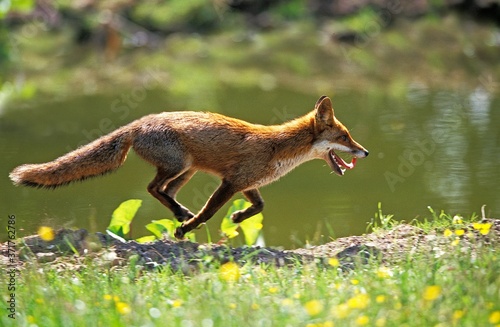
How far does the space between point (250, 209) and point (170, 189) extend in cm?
81

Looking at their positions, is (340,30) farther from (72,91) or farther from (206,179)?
(206,179)

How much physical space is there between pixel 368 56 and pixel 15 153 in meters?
11.7

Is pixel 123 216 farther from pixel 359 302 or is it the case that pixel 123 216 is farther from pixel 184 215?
pixel 359 302

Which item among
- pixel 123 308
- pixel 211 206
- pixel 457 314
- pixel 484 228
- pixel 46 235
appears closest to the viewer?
pixel 457 314

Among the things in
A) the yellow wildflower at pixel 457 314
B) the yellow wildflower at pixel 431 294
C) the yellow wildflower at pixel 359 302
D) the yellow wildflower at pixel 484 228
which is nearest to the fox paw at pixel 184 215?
the yellow wildflower at pixel 484 228

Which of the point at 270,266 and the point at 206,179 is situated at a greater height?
the point at 270,266

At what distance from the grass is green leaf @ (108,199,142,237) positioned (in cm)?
163

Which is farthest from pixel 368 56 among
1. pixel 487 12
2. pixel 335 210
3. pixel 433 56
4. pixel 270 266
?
pixel 270 266

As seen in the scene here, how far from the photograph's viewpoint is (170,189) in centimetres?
866

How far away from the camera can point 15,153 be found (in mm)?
13977

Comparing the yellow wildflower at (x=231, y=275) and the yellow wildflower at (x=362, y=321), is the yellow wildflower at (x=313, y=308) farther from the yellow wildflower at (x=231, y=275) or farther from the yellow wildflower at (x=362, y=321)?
the yellow wildflower at (x=231, y=275)

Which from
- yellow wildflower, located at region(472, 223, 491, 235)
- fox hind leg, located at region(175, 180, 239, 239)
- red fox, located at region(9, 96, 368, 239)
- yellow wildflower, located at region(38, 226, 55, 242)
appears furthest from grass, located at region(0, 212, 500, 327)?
red fox, located at region(9, 96, 368, 239)

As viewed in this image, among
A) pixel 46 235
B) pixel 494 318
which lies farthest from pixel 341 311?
pixel 46 235

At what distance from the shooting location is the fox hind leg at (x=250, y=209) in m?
8.50
